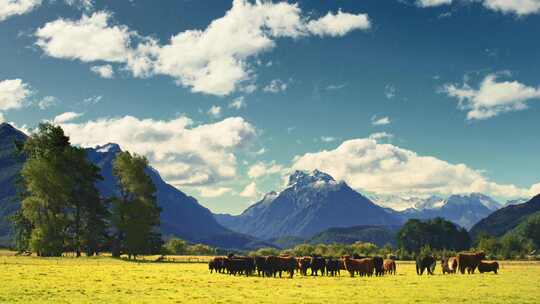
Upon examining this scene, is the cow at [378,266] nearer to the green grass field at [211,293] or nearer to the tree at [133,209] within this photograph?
the green grass field at [211,293]

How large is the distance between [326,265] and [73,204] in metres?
54.3

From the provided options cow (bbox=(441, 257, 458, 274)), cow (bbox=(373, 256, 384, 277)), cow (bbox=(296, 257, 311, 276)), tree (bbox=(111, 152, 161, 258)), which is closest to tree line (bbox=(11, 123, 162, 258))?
tree (bbox=(111, 152, 161, 258))

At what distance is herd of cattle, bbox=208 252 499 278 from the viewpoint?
215 feet

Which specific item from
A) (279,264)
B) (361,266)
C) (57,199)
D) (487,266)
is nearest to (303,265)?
(279,264)

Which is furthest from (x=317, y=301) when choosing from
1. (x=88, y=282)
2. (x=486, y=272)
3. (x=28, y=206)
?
(x=28, y=206)

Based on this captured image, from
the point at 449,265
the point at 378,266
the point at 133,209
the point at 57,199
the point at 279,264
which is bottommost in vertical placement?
the point at 449,265

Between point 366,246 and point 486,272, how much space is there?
372ft

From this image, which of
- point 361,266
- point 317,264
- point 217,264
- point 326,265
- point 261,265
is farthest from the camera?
point 217,264

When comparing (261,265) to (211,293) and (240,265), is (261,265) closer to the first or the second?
(240,265)

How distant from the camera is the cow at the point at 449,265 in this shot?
72.4 meters

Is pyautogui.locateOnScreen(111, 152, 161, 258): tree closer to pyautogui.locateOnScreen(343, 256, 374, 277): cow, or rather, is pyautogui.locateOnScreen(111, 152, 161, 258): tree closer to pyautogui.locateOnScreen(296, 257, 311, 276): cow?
pyautogui.locateOnScreen(296, 257, 311, 276): cow

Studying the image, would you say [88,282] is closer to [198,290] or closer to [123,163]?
[198,290]

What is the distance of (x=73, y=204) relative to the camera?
100125mm

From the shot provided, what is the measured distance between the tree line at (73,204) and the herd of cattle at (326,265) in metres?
34.7
